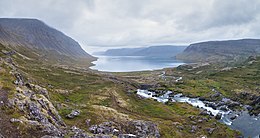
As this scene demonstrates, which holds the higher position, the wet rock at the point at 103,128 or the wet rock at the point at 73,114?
the wet rock at the point at 73,114

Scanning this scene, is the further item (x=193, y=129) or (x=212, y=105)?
(x=212, y=105)

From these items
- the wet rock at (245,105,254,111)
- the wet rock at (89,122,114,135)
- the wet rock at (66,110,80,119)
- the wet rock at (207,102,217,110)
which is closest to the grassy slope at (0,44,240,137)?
the wet rock at (66,110,80,119)

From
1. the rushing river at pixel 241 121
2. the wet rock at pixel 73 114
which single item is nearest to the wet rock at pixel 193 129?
the rushing river at pixel 241 121

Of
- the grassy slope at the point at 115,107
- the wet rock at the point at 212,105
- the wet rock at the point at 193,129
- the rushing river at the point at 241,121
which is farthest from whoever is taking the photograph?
the wet rock at the point at 212,105

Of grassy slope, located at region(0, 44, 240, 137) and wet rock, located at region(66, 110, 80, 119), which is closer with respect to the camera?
wet rock, located at region(66, 110, 80, 119)

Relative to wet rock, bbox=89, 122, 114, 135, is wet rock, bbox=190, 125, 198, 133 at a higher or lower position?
lower

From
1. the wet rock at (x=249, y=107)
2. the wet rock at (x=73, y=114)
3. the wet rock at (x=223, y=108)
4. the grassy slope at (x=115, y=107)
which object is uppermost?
the wet rock at (x=73, y=114)

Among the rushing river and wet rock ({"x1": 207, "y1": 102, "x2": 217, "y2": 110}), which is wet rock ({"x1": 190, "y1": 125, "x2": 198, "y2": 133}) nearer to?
the rushing river

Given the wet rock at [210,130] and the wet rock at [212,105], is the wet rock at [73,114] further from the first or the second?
the wet rock at [212,105]

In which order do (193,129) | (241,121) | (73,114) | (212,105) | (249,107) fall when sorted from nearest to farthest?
(73,114) → (193,129) → (241,121) → (249,107) → (212,105)

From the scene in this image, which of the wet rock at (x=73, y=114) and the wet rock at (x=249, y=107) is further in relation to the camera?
the wet rock at (x=249, y=107)

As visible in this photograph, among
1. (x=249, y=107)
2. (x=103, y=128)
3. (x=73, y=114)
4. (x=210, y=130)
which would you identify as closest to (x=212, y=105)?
(x=249, y=107)

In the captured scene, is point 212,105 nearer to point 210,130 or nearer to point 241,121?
point 241,121
